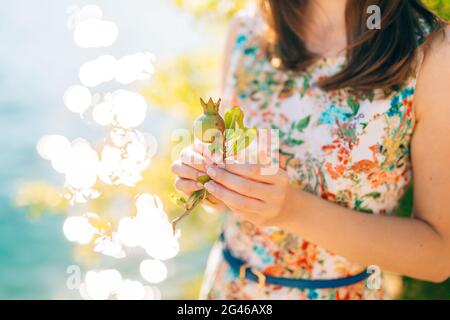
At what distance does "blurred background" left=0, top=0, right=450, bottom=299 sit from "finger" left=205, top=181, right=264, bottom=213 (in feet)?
1.83

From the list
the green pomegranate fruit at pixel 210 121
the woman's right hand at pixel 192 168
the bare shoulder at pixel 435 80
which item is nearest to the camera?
the green pomegranate fruit at pixel 210 121

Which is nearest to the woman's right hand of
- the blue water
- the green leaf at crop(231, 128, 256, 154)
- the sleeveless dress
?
the green leaf at crop(231, 128, 256, 154)

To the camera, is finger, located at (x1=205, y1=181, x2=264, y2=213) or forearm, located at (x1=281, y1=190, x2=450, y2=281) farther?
forearm, located at (x1=281, y1=190, x2=450, y2=281)

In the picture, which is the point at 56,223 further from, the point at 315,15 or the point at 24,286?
the point at 315,15

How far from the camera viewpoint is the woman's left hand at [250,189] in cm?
101

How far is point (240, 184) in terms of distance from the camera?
1019mm

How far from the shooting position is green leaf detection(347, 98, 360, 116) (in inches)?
51.3

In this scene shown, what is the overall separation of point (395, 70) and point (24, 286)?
3.68 meters

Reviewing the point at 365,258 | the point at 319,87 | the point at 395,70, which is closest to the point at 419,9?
the point at 395,70

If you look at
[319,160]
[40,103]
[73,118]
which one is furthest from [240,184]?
[40,103]

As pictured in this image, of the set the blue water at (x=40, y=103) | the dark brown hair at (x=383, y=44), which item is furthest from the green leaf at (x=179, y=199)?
the blue water at (x=40, y=103)

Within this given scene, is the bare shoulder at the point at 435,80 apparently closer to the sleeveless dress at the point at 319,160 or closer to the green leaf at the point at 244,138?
the sleeveless dress at the point at 319,160

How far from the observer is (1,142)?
5.89 m

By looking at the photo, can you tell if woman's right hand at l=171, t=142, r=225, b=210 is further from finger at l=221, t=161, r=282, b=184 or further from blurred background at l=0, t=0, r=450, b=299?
blurred background at l=0, t=0, r=450, b=299
